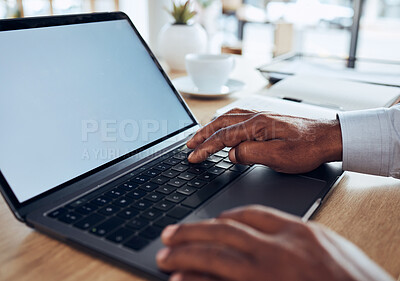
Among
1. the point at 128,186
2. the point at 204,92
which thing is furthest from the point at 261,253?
the point at 204,92

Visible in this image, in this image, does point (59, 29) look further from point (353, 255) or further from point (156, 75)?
point (353, 255)

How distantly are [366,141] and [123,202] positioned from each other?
42 cm

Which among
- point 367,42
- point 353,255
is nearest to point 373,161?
point 353,255

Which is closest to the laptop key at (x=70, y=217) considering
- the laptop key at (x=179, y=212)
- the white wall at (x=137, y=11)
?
the laptop key at (x=179, y=212)

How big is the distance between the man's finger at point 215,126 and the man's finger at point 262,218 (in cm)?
29

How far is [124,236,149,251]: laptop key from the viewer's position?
400mm

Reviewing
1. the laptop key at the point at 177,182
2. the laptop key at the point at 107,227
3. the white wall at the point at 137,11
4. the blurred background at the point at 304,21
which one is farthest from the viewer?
the blurred background at the point at 304,21

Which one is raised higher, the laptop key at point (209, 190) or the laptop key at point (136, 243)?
the laptop key at point (136, 243)

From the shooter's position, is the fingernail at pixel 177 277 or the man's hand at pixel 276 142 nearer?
the fingernail at pixel 177 277

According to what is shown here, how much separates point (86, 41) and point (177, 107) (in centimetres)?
21

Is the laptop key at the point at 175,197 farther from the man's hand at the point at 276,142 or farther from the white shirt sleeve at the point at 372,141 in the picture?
the white shirt sleeve at the point at 372,141

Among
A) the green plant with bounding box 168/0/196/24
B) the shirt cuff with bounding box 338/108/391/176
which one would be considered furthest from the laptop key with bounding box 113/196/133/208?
the green plant with bounding box 168/0/196/24

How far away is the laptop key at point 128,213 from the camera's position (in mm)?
453

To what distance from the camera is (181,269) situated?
355 millimetres
